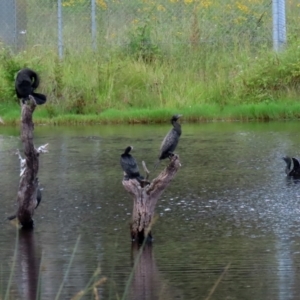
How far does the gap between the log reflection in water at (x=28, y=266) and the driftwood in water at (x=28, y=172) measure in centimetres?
15

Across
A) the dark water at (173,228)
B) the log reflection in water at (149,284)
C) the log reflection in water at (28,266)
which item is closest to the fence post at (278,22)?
the dark water at (173,228)

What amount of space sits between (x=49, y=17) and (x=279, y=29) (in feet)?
14.9

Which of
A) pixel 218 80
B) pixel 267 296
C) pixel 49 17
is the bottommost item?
pixel 267 296

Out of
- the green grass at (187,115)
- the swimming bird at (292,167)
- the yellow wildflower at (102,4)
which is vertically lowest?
the swimming bird at (292,167)

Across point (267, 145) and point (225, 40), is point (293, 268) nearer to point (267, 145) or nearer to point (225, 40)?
point (267, 145)

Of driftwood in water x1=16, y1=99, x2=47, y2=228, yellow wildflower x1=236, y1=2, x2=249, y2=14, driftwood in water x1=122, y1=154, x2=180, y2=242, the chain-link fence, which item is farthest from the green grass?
driftwood in water x1=122, y1=154, x2=180, y2=242

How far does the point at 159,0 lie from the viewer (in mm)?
19734

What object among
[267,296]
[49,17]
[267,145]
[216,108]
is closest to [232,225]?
[267,296]

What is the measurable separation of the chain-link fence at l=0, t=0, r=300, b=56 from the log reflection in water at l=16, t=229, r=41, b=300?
35.9ft

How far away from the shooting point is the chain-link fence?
60.1 ft

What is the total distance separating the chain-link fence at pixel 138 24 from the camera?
60.1 feet

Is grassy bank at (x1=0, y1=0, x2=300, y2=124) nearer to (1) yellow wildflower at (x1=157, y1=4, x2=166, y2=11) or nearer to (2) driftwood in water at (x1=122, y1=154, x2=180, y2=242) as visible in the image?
(1) yellow wildflower at (x1=157, y1=4, x2=166, y2=11)

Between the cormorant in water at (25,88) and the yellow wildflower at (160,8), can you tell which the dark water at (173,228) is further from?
the yellow wildflower at (160,8)

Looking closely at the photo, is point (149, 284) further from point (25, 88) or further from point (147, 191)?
point (25, 88)
